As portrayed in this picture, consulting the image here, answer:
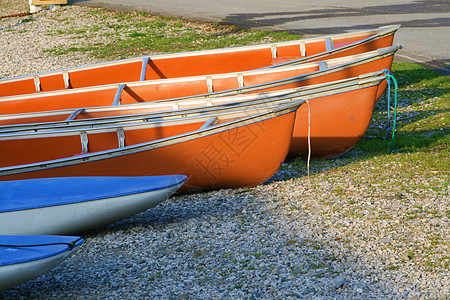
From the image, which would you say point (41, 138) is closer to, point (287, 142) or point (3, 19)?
point (287, 142)

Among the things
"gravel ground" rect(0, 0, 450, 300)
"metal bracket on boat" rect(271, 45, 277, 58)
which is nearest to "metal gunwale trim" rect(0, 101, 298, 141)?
"gravel ground" rect(0, 0, 450, 300)

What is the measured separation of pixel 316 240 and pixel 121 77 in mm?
5792

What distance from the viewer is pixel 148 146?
19.4ft

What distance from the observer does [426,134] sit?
759 cm

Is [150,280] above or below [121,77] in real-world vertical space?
below

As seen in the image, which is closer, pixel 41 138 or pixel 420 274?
pixel 420 274

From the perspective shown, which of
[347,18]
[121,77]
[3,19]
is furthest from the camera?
[3,19]

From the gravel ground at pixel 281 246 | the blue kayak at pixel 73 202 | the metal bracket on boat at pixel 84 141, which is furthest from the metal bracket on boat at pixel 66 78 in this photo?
the blue kayak at pixel 73 202

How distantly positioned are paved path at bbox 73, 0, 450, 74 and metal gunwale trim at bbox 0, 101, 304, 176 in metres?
6.07

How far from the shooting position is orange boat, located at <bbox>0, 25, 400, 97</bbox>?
933 cm

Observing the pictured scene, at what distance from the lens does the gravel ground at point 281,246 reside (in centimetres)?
421

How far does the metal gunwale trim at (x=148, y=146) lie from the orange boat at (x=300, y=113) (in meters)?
0.26

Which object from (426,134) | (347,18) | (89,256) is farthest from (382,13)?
(89,256)

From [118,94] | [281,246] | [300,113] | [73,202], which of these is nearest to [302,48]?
[300,113]
